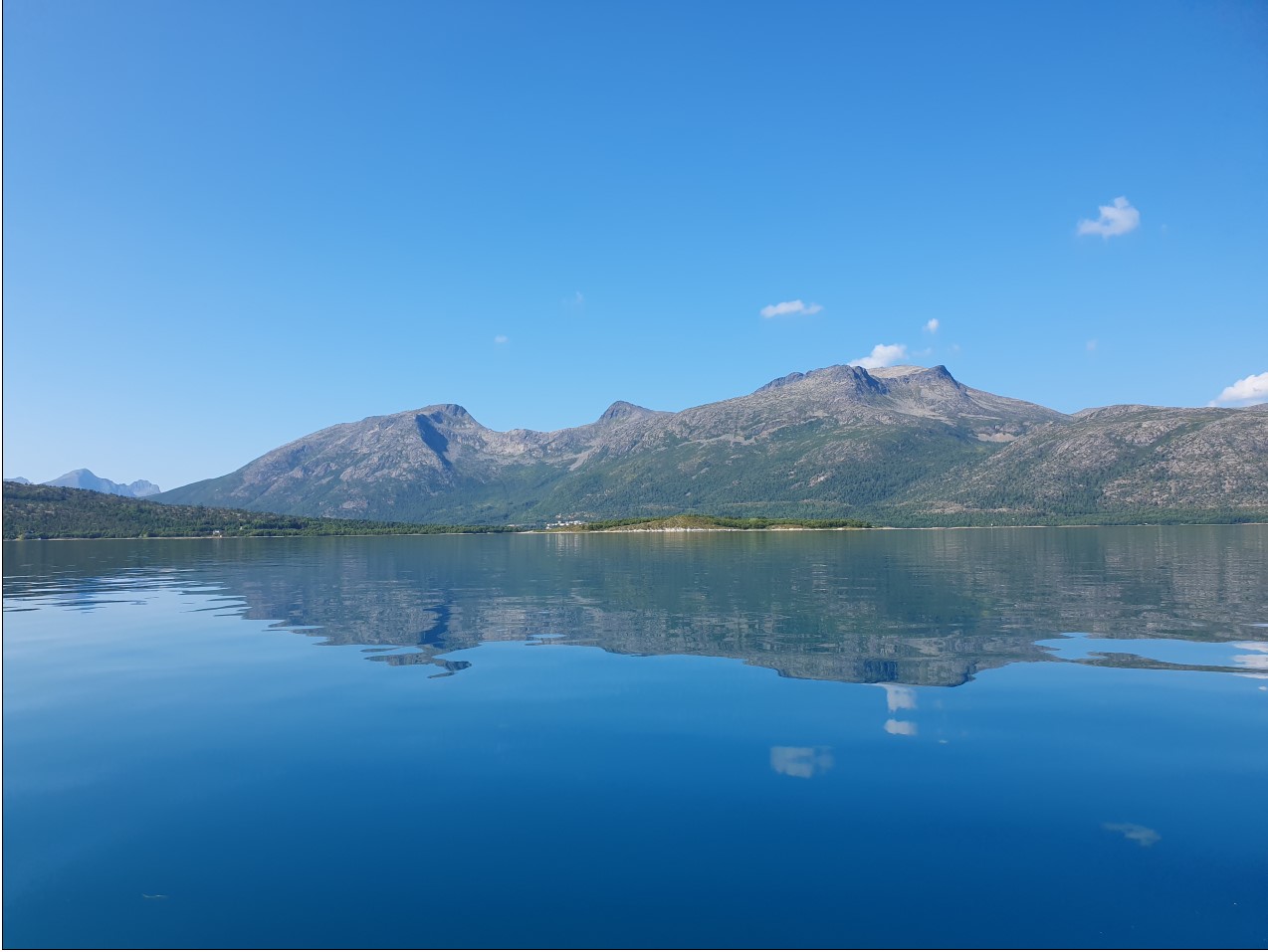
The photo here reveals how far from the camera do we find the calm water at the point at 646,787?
1451 centimetres

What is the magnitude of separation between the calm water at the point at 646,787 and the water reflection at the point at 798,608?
640 millimetres

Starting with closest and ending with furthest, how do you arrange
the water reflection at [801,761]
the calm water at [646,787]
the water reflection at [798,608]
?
the calm water at [646,787], the water reflection at [801,761], the water reflection at [798,608]

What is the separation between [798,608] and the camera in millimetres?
57000

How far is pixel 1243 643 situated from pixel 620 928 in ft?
142

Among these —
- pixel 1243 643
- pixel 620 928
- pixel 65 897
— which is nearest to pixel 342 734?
pixel 65 897

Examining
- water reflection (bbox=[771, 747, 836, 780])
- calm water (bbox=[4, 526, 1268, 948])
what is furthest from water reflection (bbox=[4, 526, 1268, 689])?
water reflection (bbox=[771, 747, 836, 780])

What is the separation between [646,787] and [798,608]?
38475 mm

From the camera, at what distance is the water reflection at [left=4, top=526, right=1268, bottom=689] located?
38.5 metres

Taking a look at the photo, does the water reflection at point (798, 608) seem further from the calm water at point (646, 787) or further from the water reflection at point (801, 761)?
the water reflection at point (801, 761)

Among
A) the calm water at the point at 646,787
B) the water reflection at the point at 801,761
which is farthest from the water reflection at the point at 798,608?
the water reflection at the point at 801,761

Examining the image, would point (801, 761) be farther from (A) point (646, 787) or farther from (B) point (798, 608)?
(B) point (798, 608)

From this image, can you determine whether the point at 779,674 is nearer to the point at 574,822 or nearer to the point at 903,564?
the point at 574,822

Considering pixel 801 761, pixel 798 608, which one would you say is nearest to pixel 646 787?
pixel 801 761

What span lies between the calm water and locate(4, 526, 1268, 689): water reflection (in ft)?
2.10
